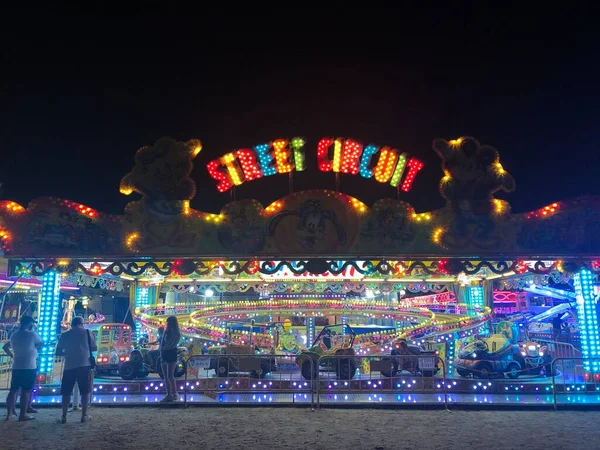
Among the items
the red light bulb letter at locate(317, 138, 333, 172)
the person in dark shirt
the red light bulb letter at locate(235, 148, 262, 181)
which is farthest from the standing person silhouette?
the person in dark shirt

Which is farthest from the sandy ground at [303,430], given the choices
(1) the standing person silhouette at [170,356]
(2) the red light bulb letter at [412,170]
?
(2) the red light bulb letter at [412,170]

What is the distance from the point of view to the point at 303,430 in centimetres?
752

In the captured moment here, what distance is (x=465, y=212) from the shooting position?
34.0 ft

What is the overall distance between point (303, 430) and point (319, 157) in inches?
258

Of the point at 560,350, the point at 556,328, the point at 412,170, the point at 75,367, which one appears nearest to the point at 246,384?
the point at 75,367

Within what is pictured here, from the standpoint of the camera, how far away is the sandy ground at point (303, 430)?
6.68 m

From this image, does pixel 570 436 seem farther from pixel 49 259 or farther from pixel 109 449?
pixel 49 259

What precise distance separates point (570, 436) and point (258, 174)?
828 centimetres

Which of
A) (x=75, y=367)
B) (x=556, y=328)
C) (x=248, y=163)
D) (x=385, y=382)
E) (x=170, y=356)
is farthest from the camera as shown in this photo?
(x=556, y=328)

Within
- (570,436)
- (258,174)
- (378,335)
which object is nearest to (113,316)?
(378,335)

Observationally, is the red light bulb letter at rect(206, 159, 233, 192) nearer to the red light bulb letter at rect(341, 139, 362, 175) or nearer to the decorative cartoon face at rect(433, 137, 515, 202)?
the red light bulb letter at rect(341, 139, 362, 175)

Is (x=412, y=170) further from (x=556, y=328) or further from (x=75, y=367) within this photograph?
(x=556, y=328)

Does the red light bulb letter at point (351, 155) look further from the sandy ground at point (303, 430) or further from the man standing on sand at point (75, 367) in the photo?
the man standing on sand at point (75, 367)

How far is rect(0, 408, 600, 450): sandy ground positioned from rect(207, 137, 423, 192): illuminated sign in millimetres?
5445
